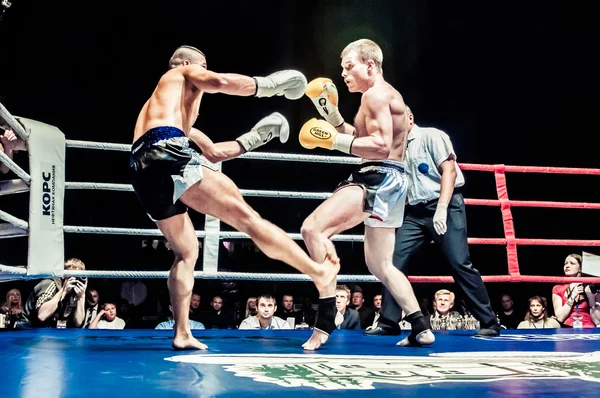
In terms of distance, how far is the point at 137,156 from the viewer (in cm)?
214

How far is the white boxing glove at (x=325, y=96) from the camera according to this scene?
2.63 metres

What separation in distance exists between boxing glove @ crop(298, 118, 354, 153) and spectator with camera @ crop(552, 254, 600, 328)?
7.27 ft

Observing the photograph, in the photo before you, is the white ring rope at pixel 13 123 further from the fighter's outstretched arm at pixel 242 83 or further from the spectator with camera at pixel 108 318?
the spectator with camera at pixel 108 318

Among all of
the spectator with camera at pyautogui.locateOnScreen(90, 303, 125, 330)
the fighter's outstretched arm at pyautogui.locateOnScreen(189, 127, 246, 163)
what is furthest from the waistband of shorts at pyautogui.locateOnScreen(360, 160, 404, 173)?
the spectator with camera at pyautogui.locateOnScreen(90, 303, 125, 330)

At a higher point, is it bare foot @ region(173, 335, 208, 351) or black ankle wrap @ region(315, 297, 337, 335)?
black ankle wrap @ region(315, 297, 337, 335)

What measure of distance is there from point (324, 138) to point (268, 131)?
0.21 m

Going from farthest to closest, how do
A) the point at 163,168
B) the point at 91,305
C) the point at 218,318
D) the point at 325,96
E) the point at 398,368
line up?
the point at 218,318
the point at 91,305
the point at 325,96
the point at 163,168
the point at 398,368

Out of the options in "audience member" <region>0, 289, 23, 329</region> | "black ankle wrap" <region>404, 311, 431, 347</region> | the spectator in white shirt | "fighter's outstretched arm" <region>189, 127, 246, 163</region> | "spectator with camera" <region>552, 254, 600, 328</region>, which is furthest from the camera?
"audience member" <region>0, 289, 23, 329</region>

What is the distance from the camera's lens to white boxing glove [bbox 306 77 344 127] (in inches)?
104

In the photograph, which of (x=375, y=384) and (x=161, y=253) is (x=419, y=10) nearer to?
(x=161, y=253)

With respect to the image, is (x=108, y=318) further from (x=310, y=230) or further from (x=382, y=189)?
(x=382, y=189)

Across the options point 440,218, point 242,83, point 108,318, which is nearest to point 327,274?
point 242,83

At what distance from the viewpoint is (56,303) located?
3.27 meters

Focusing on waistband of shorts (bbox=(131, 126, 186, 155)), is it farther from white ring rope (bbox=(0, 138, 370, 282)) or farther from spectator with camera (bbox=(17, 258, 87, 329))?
spectator with camera (bbox=(17, 258, 87, 329))
